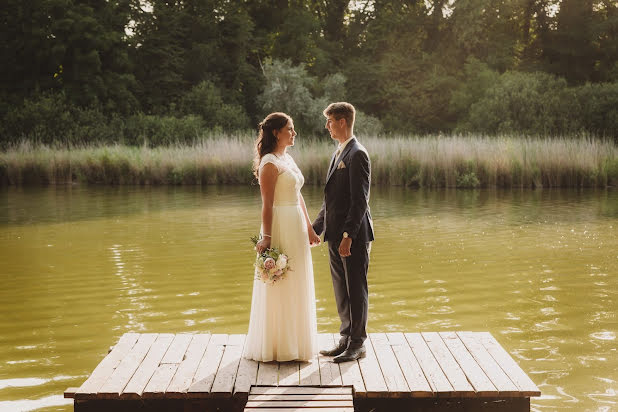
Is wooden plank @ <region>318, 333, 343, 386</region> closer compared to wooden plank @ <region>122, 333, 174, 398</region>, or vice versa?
wooden plank @ <region>122, 333, 174, 398</region>

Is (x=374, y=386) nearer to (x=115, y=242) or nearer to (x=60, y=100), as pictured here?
(x=115, y=242)

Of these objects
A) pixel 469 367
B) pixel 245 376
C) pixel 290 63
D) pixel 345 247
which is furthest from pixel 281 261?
pixel 290 63

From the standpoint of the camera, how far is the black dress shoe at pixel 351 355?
4988 mm

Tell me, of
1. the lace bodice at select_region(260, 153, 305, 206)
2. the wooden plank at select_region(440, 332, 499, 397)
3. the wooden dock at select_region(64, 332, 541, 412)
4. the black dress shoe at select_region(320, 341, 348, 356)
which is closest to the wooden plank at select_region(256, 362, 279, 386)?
the wooden dock at select_region(64, 332, 541, 412)

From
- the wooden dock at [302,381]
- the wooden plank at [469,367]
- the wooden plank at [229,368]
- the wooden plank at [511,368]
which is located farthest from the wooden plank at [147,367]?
the wooden plank at [511,368]

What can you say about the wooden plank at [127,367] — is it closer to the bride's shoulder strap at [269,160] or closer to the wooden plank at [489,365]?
the bride's shoulder strap at [269,160]

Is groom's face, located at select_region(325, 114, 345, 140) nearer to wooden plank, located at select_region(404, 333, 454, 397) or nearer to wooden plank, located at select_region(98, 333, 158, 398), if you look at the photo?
wooden plank, located at select_region(404, 333, 454, 397)

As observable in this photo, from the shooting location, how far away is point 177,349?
17.3 feet

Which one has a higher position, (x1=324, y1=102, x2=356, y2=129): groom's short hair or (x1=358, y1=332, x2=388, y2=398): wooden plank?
(x1=324, y1=102, x2=356, y2=129): groom's short hair

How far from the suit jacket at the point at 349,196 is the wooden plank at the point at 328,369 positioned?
800mm

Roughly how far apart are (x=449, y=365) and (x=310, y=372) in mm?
887

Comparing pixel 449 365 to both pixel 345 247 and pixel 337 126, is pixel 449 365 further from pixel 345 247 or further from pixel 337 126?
pixel 337 126

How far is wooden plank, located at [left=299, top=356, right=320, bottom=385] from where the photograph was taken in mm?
4660

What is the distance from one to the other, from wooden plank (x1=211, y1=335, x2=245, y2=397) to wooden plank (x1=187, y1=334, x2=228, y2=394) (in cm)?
3
